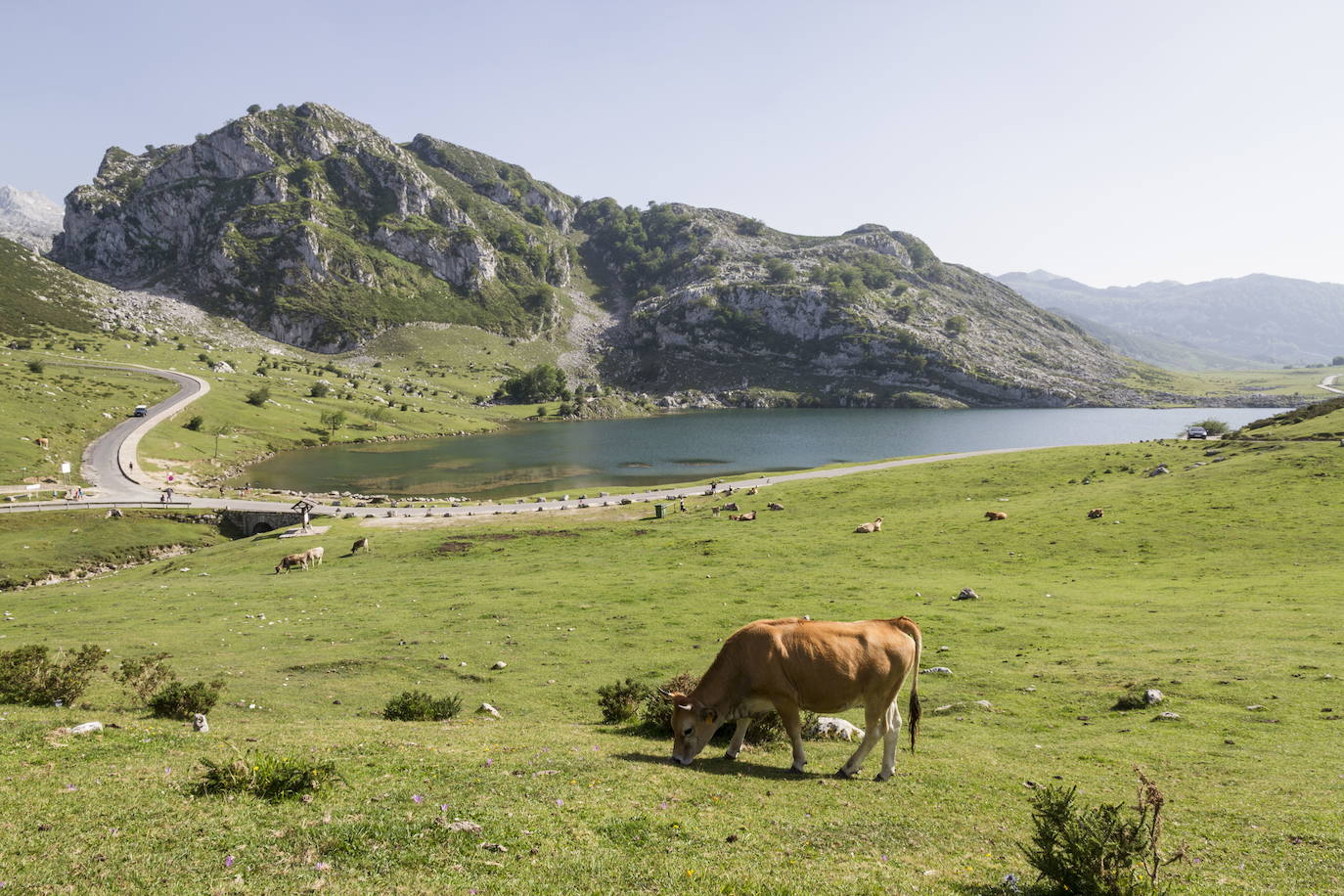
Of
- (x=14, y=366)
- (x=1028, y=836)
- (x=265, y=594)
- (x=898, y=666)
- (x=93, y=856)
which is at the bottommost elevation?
(x=265, y=594)

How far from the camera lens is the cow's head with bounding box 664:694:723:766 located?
13.2 meters

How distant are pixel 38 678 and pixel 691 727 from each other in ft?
59.0

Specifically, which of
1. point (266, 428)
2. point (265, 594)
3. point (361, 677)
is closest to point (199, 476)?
point (266, 428)

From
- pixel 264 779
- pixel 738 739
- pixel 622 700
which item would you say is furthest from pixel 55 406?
pixel 738 739

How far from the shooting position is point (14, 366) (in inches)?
4936

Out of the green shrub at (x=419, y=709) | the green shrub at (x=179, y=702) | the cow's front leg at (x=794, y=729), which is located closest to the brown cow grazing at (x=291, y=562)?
the green shrub at (x=179, y=702)

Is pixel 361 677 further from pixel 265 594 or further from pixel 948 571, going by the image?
pixel 948 571

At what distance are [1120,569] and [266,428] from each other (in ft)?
493

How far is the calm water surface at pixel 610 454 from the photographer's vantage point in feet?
348

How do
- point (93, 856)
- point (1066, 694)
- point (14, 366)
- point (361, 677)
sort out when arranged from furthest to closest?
point (14, 366)
point (361, 677)
point (1066, 694)
point (93, 856)

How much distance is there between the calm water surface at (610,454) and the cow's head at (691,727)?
246 feet

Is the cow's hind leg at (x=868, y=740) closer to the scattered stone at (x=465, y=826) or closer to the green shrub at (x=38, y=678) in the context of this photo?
the scattered stone at (x=465, y=826)

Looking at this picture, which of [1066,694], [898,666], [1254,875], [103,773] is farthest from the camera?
[1066,694]

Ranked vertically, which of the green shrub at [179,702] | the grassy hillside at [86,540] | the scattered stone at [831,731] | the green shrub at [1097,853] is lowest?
the grassy hillside at [86,540]
